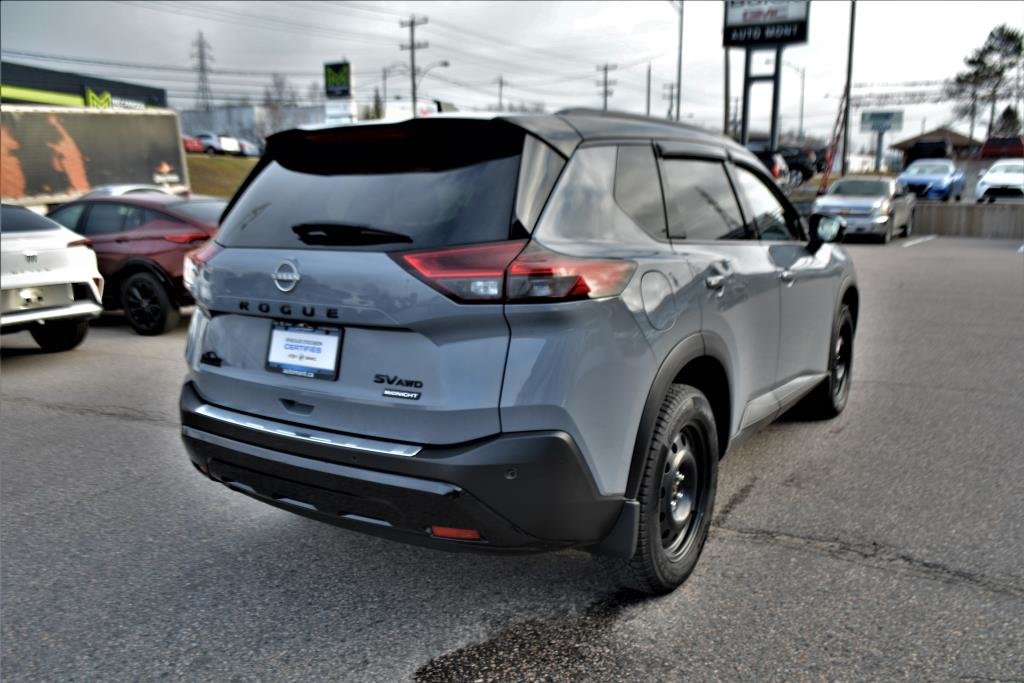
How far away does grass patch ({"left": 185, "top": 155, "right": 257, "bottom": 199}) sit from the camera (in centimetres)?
4433

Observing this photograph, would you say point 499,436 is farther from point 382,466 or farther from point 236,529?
point 236,529

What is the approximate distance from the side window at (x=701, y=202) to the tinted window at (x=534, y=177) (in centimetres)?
70

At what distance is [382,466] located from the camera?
259cm

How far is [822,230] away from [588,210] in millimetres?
2326

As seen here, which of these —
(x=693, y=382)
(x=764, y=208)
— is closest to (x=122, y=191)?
(x=764, y=208)

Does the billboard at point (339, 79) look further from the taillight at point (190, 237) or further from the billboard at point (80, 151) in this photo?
the taillight at point (190, 237)

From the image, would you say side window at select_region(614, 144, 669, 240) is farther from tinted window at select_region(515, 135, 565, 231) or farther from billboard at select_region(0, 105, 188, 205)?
billboard at select_region(0, 105, 188, 205)

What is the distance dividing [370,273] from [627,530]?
1193 mm

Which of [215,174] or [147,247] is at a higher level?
[215,174]

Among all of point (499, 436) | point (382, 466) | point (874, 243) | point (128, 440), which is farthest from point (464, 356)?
point (874, 243)

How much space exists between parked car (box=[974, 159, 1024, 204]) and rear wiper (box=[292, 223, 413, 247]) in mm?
27737

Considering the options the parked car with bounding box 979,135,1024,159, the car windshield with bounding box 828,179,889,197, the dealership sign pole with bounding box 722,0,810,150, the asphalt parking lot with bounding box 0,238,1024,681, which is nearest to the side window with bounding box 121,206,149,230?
the asphalt parking lot with bounding box 0,238,1024,681

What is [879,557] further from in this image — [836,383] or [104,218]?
[104,218]

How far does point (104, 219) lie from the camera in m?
9.50
